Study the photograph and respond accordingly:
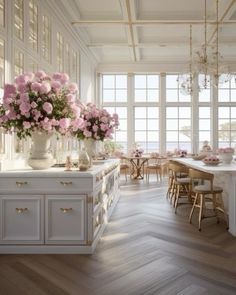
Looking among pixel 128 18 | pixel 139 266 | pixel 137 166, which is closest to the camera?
pixel 139 266

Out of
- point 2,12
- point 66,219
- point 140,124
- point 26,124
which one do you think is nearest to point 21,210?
point 66,219

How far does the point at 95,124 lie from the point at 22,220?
2038mm

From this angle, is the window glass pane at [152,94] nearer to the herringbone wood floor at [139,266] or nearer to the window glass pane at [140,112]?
the window glass pane at [140,112]

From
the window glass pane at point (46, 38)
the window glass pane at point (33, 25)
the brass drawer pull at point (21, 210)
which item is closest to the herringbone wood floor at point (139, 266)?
the brass drawer pull at point (21, 210)

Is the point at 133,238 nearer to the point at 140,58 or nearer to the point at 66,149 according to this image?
the point at 66,149

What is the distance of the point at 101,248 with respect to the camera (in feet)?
12.8

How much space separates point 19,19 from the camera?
4.64 metres

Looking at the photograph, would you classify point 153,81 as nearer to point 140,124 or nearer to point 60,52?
point 140,124

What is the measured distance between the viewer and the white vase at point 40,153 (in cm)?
399

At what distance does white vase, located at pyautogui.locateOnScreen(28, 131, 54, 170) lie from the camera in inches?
157

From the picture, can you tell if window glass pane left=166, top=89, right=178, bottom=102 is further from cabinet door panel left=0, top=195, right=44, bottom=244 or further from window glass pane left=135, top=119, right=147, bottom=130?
cabinet door panel left=0, top=195, right=44, bottom=244

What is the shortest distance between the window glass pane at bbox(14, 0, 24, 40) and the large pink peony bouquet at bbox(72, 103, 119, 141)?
4.62 feet

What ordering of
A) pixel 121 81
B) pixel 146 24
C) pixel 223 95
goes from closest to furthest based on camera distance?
pixel 146 24
pixel 223 95
pixel 121 81

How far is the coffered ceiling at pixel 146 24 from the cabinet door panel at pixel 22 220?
4745 mm
